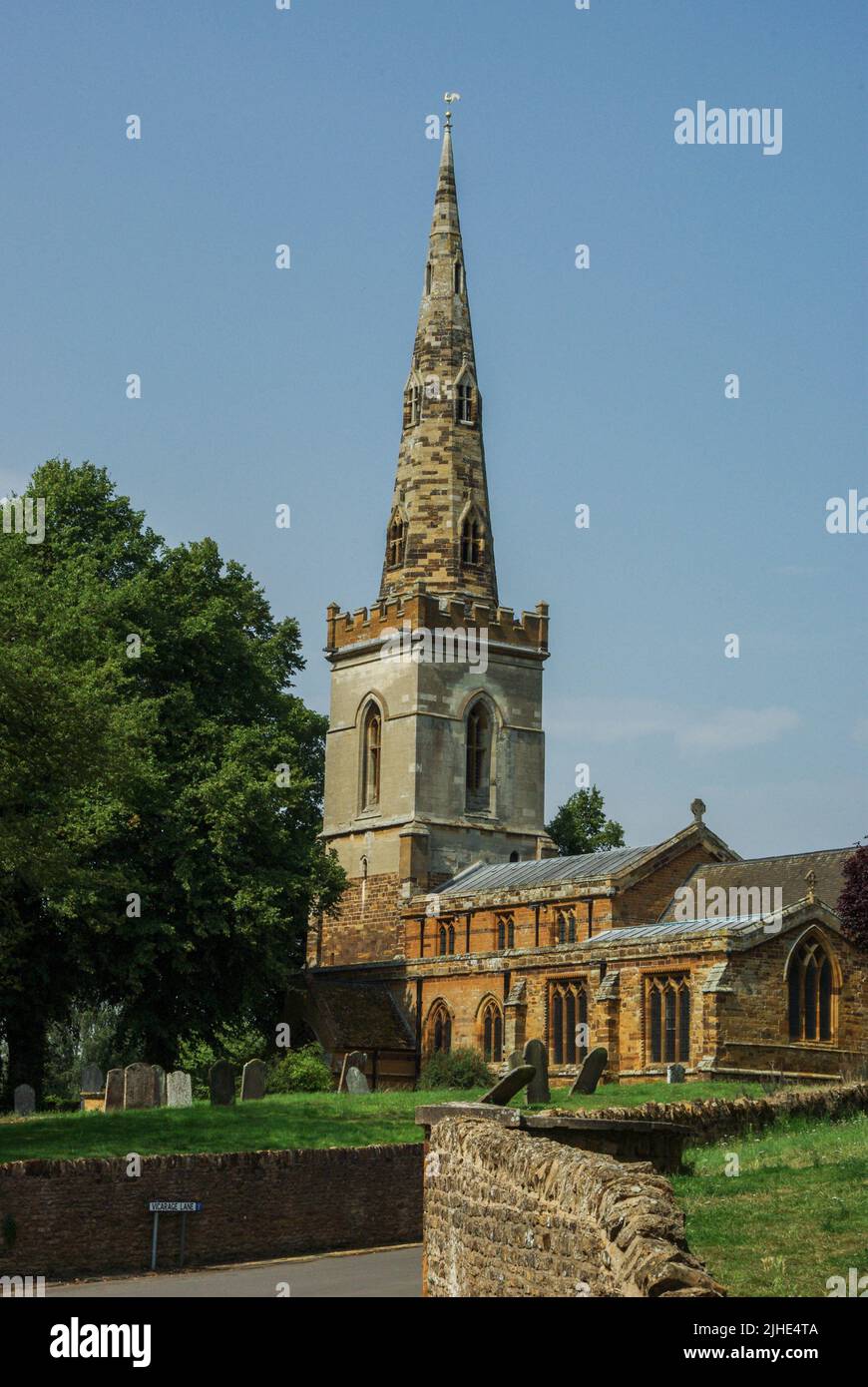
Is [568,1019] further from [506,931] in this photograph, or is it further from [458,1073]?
[506,931]

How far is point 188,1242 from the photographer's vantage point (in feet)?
88.0

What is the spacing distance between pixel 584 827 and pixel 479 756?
9.72m

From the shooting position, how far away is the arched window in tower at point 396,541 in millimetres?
67750

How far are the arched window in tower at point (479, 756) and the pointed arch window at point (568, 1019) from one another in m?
15.5

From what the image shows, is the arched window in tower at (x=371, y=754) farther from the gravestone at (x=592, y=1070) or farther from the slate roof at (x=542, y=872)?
the gravestone at (x=592, y=1070)

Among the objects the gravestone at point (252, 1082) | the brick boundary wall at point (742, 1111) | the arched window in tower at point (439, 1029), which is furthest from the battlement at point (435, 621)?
the brick boundary wall at point (742, 1111)

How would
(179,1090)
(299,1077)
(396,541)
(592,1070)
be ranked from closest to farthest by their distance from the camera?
1. (592,1070)
2. (179,1090)
3. (299,1077)
4. (396,541)

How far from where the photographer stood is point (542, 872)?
196ft

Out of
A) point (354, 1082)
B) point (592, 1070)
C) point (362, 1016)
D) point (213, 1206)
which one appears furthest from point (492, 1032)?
point (213, 1206)

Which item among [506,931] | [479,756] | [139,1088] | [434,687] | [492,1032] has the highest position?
[434,687]
